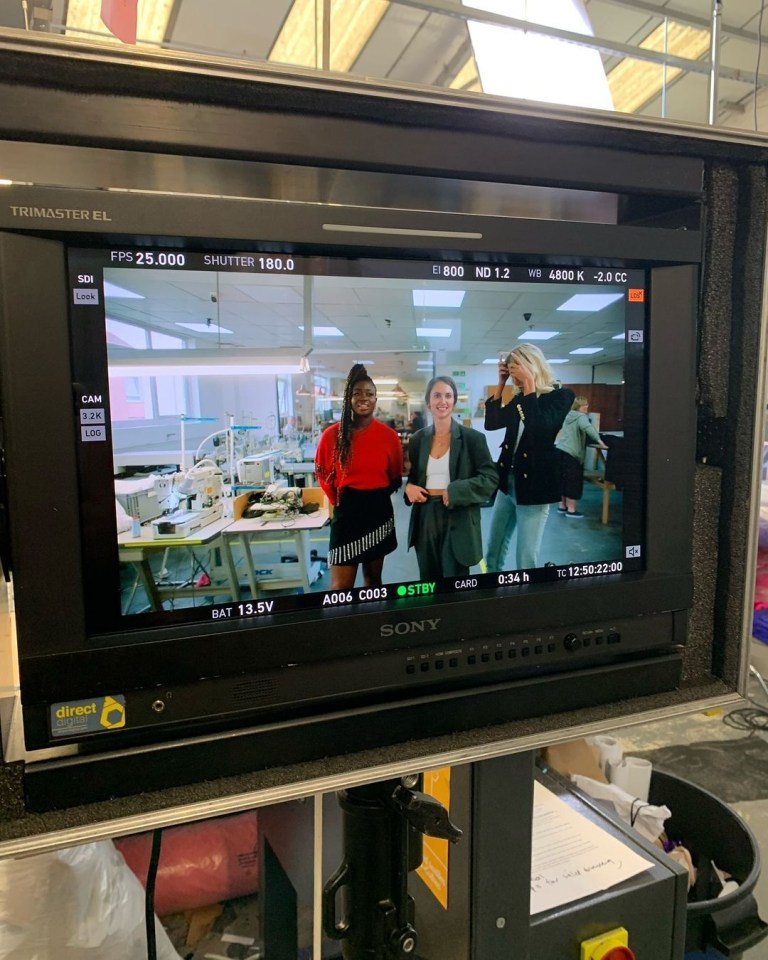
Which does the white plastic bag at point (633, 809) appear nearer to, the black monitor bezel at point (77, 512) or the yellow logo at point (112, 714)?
the black monitor bezel at point (77, 512)

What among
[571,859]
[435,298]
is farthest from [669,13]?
[571,859]

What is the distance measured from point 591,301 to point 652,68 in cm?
332

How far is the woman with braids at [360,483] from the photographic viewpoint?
2.32 feet

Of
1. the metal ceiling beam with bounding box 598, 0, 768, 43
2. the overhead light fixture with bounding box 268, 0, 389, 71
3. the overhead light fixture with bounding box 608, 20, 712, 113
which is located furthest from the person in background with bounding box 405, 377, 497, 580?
the overhead light fixture with bounding box 608, 20, 712, 113

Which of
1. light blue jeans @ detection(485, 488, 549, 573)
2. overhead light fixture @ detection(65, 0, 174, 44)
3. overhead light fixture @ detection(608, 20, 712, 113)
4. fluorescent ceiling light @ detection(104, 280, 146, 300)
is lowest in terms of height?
light blue jeans @ detection(485, 488, 549, 573)

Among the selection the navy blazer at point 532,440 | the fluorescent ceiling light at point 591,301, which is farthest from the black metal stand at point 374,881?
the fluorescent ceiling light at point 591,301

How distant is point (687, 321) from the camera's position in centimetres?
80

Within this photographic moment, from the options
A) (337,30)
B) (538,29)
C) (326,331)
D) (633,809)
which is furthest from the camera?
(337,30)

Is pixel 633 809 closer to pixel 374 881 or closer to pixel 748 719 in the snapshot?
pixel 374 881

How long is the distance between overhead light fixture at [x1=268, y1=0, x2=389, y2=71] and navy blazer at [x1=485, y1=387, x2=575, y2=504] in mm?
2452

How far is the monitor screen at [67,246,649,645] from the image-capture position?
64 cm

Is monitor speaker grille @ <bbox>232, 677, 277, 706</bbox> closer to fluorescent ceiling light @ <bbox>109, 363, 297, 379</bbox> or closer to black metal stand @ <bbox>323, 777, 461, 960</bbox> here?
black metal stand @ <bbox>323, 777, 461, 960</bbox>

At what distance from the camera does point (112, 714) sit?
→ 0.63 meters

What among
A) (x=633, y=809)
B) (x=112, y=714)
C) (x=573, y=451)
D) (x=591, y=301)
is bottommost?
(x=633, y=809)
